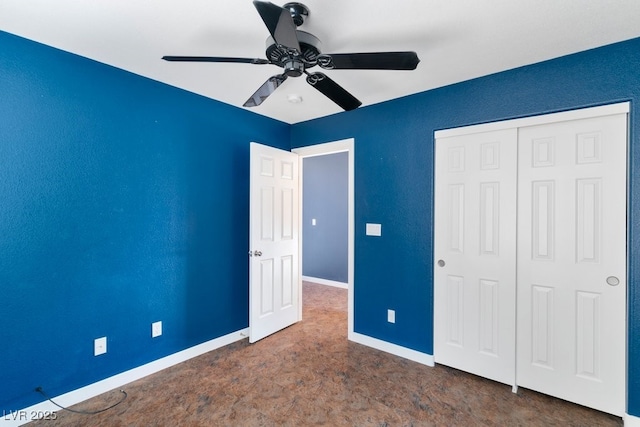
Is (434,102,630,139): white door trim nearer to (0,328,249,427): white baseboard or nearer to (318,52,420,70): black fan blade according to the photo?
(318,52,420,70): black fan blade

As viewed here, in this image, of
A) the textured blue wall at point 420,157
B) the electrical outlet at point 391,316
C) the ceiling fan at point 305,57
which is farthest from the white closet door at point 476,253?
the ceiling fan at point 305,57

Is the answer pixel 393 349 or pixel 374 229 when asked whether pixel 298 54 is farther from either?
pixel 393 349

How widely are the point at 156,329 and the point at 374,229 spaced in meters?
2.13

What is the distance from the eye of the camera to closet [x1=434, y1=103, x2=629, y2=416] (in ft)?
6.53

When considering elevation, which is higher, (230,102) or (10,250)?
(230,102)

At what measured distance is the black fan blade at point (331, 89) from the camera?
177 cm

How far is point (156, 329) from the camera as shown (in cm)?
254

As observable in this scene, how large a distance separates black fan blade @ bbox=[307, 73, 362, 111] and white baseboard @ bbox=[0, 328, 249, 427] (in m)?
2.47

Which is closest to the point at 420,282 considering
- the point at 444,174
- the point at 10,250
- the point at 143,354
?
the point at 444,174

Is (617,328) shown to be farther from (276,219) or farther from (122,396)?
(122,396)

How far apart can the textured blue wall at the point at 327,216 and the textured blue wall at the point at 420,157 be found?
1966 millimetres

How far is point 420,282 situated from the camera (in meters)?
2.75

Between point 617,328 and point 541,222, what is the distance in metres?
0.79

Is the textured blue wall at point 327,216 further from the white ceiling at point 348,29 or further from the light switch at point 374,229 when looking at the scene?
the white ceiling at point 348,29
